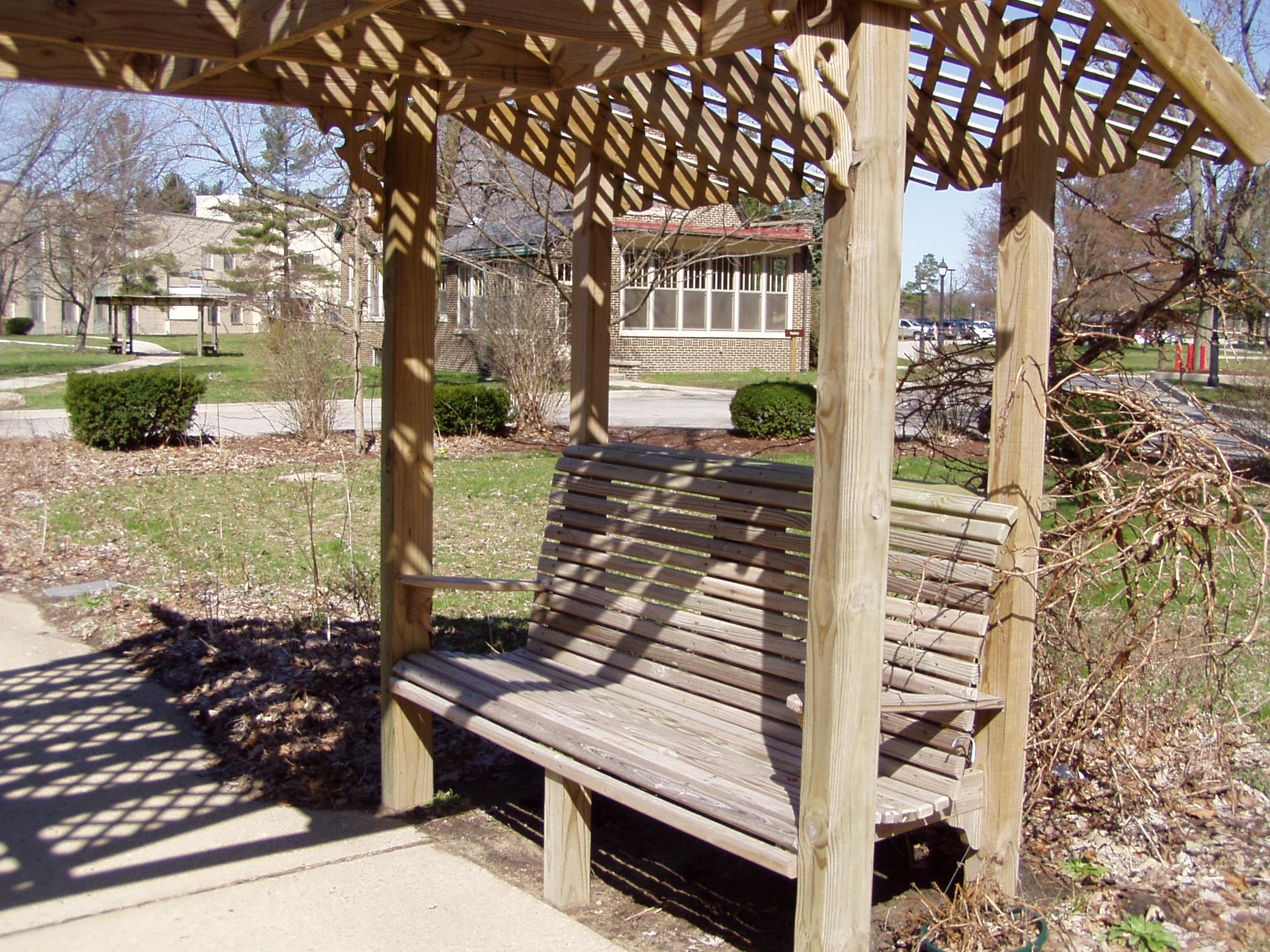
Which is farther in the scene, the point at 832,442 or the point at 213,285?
the point at 213,285

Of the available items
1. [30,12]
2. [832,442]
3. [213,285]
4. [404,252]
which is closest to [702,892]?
[832,442]

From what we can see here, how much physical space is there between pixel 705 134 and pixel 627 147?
1.51 ft

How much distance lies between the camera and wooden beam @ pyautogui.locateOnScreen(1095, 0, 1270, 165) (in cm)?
291

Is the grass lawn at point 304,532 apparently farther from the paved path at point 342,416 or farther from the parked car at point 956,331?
the paved path at point 342,416

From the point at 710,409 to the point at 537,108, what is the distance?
602 inches

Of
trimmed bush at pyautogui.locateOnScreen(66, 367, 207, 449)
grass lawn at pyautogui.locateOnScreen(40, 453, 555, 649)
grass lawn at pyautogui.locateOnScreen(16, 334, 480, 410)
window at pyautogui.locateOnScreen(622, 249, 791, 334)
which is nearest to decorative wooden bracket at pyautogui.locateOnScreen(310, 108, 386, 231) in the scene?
grass lawn at pyautogui.locateOnScreen(40, 453, 555, 649)

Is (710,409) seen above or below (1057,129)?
below

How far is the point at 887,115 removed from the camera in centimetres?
256

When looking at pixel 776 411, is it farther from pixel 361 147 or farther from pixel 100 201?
pixel 100 201

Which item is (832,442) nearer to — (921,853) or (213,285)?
(921,853)

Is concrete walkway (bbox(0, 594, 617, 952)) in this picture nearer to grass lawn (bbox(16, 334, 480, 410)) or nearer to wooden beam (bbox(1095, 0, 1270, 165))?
wooden beam (bbox(1095, 0, 1270, 165))

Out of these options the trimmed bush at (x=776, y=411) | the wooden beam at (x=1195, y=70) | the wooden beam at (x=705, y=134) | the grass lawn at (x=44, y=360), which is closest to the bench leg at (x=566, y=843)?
the wooden beam at (x=705, y=134)

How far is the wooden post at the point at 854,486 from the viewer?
8.39ft

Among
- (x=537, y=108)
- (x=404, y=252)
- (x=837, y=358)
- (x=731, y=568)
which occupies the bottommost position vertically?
(x=731, y=568)
